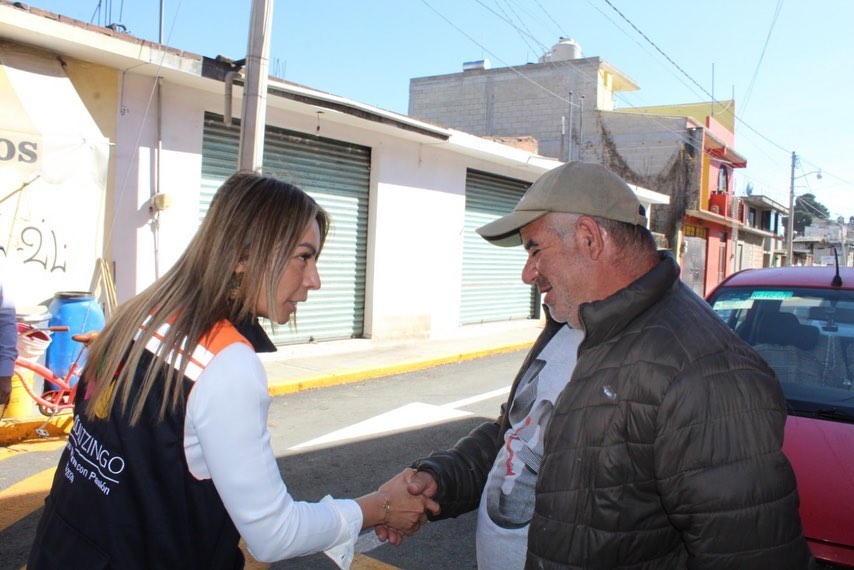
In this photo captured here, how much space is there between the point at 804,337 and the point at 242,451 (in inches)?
148

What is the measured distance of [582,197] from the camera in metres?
1.62

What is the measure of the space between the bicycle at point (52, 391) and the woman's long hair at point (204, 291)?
14.9 feet

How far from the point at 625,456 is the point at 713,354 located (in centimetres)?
29

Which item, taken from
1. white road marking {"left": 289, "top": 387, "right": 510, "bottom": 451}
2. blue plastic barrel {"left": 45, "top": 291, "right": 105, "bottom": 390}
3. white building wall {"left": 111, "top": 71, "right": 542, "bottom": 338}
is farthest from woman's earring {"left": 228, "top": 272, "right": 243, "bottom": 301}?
white building wall {"left": 111, "top": 71, "right": 542, "bottom": 338}

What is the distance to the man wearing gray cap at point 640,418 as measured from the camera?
49.8 inches

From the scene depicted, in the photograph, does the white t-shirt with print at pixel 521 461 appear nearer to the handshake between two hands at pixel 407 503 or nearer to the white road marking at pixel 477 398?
the handshake between two hands at pixel 407 503

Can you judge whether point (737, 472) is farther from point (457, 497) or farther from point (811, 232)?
point (811, 232)

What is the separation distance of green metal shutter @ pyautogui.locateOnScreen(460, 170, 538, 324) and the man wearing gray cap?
12.1 meters

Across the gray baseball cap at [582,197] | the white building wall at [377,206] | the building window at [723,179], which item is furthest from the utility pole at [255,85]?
the building window at [723,179]

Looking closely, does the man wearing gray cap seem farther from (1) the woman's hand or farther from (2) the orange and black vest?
(2) the orange and black vest

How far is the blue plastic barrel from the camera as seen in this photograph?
6.37 m

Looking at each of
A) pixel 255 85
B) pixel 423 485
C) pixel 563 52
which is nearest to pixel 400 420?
pixel 255 85

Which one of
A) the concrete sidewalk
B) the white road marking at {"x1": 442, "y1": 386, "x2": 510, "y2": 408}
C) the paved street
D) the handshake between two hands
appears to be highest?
the handshake between two hands

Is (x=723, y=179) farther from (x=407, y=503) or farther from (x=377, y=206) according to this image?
(x=407, y=503)
